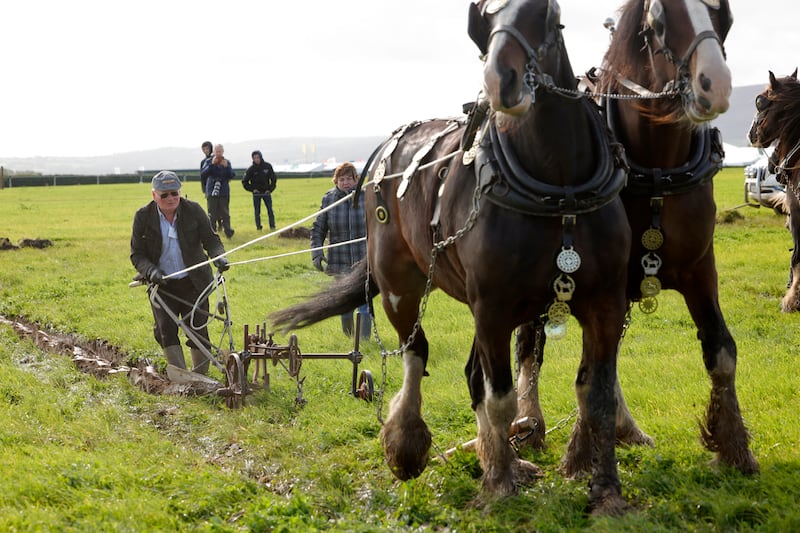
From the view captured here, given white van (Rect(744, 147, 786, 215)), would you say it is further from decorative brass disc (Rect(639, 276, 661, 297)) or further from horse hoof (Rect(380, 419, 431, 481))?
horse hoof (Rect(380, 419, 431, 481))

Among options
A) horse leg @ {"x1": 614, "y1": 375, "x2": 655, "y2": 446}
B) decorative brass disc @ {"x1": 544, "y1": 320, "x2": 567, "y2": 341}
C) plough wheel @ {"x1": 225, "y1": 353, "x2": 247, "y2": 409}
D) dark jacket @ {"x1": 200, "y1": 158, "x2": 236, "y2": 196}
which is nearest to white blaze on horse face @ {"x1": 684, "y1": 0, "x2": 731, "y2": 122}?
decorative brass disc @ {"x1": 544, "y1": 320, "x2": 567, "y2": 341}

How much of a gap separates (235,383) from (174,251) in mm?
1737

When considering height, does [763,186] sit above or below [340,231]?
above

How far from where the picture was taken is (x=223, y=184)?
19906mm

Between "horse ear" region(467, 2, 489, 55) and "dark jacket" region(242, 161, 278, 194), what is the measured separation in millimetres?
17061

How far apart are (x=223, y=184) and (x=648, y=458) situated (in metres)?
15.9

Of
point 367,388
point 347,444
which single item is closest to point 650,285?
point 347,444

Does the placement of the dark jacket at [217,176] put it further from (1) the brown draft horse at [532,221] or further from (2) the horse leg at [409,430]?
(1) the brown draft horse at [532,221]

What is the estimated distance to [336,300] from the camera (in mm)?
7008

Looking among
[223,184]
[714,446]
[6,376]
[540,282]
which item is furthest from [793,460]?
[223,184]

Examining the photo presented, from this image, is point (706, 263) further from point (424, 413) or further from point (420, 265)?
point (424, 413)

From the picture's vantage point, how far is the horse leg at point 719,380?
16.4 feet

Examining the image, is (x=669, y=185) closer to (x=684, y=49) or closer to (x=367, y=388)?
(x=684, y=49)

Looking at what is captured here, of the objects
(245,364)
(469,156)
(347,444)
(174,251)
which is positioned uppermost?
(469,156)
